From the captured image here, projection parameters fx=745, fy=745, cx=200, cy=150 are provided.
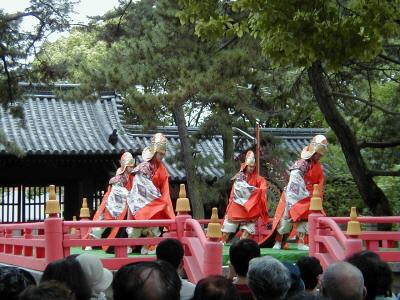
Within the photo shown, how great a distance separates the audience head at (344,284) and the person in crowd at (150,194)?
685cm

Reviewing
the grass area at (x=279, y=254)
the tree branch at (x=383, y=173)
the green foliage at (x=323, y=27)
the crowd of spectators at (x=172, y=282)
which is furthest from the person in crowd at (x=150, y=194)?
the crowd of spectators at (x=172, y=282)

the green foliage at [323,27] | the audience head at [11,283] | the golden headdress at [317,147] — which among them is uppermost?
the green foliage at [323,27]

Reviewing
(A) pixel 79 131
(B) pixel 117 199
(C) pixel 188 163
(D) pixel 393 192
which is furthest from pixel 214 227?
(A) pixel 79 131

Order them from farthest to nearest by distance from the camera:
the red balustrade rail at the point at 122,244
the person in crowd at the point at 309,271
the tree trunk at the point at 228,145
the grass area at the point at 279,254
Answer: the tree trunk at the point at 228,145, the grass area at the point at 279,254, the red balustrade rail at the point at 122,244, the person in crowd at the point at 309,271

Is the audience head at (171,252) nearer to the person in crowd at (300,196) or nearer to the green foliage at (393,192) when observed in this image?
the person in crowd at (300,196)

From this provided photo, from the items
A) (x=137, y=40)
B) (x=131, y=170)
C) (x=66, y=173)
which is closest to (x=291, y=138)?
(x=66, y=173)

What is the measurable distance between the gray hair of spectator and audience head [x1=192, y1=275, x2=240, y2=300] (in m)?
0.60

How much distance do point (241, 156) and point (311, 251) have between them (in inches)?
342

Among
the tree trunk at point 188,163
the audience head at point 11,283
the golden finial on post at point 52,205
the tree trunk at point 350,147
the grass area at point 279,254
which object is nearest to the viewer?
the audience head at point 11,283

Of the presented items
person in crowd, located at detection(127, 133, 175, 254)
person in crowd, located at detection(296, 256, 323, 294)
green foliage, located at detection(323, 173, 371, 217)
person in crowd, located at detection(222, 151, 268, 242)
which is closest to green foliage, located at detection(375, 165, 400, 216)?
green foliage, located at detection(323, 173, 371, 217)

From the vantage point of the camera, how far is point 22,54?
446 inches

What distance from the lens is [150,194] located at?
11188mm

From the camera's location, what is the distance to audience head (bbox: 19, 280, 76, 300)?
3.02 metres

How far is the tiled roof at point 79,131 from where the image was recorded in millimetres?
18656
